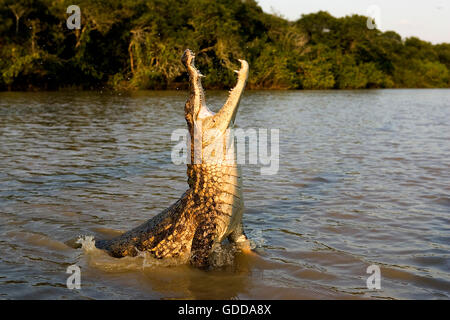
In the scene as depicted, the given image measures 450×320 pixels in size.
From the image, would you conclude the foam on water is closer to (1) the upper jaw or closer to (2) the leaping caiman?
(2) the leaping caiman

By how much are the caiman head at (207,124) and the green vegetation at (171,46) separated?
88.4ft

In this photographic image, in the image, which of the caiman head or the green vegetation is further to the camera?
the green vegetation

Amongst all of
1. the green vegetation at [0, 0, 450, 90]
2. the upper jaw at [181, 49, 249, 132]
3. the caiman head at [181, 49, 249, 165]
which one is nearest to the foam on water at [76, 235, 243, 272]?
the caiman head at [181, 49, 249, 165]

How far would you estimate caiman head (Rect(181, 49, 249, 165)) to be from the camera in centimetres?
379

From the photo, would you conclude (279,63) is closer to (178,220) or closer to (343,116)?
(343,116)

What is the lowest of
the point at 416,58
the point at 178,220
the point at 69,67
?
the point at 178,220

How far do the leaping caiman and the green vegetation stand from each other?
26.9 m

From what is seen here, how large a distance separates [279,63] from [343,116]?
2512 cm

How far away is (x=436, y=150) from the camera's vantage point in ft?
32.1

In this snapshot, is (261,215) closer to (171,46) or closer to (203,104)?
(203,104)

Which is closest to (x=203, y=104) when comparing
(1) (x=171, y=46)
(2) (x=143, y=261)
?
(2) (x=143, y=261)

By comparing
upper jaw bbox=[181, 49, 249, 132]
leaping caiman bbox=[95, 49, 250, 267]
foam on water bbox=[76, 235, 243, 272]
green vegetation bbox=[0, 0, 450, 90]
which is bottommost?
foam on water bbox=[76, 235, 243, 272]
